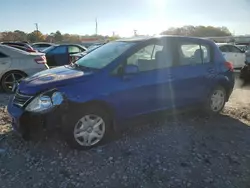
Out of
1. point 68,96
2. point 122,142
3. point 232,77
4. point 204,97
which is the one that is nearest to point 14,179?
point 68,96

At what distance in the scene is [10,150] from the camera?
4.33 m

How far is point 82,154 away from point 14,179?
978 millimetres

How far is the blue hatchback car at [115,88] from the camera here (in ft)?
13.4

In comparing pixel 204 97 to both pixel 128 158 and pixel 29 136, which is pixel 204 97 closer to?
pixel 128 158

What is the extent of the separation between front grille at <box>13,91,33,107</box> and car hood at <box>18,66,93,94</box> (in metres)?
0.06

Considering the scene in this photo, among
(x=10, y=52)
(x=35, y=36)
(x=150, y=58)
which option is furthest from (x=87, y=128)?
(x=35, y=36)

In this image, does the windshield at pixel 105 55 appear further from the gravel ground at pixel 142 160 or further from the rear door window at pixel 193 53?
the gravel ground at pixel 142 160

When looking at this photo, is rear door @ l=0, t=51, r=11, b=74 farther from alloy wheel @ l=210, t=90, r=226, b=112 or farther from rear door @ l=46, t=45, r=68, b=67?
rear door @ l=46, t=45, r=68, b=67

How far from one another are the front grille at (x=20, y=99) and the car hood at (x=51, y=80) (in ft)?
0.21

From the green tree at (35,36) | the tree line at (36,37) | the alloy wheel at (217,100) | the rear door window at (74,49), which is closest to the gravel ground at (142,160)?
the alloy wheel at (217,100)

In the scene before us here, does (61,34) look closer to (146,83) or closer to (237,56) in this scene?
(237,56)

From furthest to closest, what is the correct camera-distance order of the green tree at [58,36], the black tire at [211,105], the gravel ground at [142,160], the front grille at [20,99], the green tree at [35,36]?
the green tree at [58,36]
the green tree at [35,36]
the black tire at [211,105]
the front grille at [20,99]
the gravel ground at [142,160]

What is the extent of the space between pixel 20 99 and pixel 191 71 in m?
2.99

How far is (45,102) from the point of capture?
4.02 metres
